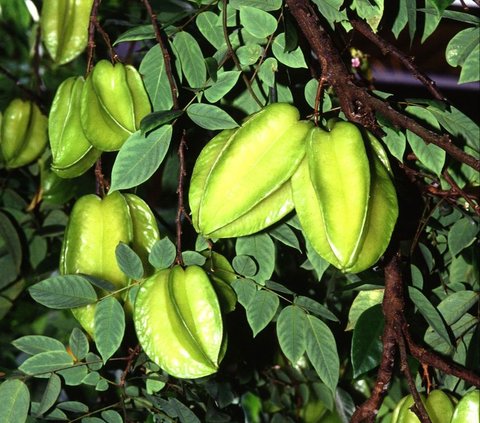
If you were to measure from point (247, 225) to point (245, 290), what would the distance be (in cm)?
18

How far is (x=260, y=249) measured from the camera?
990mm

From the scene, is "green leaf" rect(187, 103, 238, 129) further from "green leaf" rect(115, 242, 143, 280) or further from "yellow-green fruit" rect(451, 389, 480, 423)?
"yellow-green fruit" rect(451, 389, 480, 423)

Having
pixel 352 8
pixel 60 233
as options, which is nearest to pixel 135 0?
pixel 60 233

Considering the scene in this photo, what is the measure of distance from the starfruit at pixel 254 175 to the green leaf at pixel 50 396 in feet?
1.00

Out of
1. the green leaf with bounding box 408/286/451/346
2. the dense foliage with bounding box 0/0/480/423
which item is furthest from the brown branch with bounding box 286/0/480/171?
the green leaf with bounding box 408/286/451/346

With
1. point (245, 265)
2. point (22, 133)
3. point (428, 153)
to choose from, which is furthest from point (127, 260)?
point (22, 133)

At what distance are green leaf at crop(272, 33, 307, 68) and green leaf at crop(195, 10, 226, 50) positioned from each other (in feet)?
0.24

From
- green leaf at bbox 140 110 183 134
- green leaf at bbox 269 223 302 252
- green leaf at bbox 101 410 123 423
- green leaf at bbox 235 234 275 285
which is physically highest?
green leaf at bbox 140 110 183 134

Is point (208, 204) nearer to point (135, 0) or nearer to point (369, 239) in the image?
point (369, 239)

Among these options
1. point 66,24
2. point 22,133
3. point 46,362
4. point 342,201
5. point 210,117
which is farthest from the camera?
point 22,133

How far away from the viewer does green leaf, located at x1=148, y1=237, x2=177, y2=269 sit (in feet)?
2.84

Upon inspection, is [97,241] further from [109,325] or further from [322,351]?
[322,351]

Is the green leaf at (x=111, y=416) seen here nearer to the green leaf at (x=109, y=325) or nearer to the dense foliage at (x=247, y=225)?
the dense foliage at (x=247, y=225)

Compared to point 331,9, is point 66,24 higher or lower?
lower
